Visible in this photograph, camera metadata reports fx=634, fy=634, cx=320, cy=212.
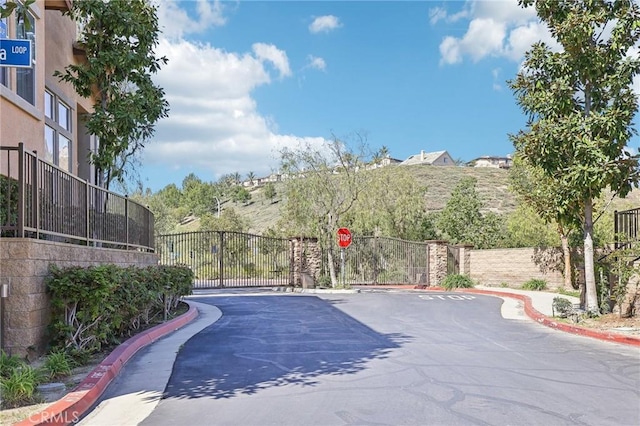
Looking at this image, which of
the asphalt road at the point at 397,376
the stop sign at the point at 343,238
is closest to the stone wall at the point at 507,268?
the stop sign at the point at 343,238

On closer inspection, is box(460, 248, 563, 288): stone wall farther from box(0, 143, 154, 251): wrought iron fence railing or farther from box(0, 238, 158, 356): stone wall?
box(0, 238, 158, 356): stone wall

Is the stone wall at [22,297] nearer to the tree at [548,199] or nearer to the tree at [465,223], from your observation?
the tree at [548,199]

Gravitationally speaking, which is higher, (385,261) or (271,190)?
(271,190)

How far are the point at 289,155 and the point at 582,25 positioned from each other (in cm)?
2097

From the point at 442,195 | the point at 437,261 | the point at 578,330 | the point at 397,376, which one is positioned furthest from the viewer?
the point at 442,195

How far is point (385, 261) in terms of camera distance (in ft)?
118

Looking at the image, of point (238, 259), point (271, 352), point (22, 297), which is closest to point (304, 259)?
point (238, 259)

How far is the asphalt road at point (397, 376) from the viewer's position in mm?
6977

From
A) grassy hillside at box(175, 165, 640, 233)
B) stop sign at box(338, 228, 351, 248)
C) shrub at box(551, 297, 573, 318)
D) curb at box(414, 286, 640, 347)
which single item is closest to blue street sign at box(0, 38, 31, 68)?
curb at box(414, 286, 640, 347)

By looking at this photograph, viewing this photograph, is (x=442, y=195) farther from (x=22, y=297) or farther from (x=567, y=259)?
(x=22, y=297)

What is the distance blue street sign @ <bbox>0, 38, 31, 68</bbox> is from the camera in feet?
22.8

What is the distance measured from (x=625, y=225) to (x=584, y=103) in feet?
12.6

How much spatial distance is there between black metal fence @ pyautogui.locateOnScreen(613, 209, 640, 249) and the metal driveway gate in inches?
710

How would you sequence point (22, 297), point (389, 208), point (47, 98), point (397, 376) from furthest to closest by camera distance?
point (389, 208) → point (47, 98) → point (397, 376) → point (22, 297)
